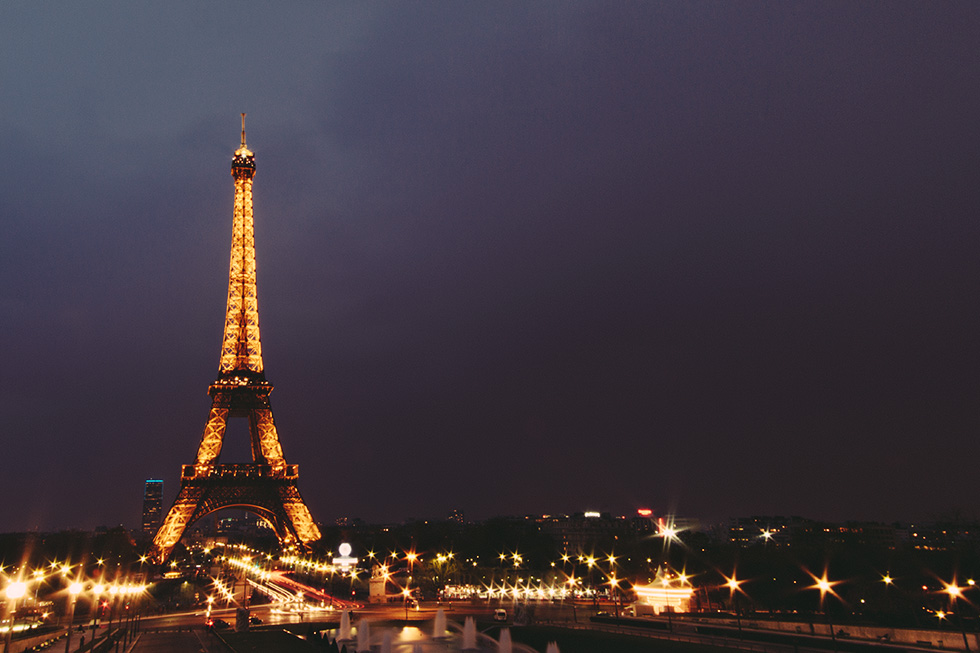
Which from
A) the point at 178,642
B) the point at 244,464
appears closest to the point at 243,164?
the point at 244,464

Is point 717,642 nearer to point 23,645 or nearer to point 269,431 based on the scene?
point 23,645

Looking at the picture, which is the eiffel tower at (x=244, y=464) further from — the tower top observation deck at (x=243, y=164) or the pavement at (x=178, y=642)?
the pavement at (x=178, y=642)

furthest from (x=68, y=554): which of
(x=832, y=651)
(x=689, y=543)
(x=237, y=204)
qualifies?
(x=832, y=651)

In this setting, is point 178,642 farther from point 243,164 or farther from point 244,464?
point 243,164

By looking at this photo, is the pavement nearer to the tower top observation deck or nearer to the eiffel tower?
the eiffel tower

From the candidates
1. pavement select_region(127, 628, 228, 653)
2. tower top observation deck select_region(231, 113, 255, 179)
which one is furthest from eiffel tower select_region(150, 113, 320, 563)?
pavement select_region(127, 628, 228, 653)
